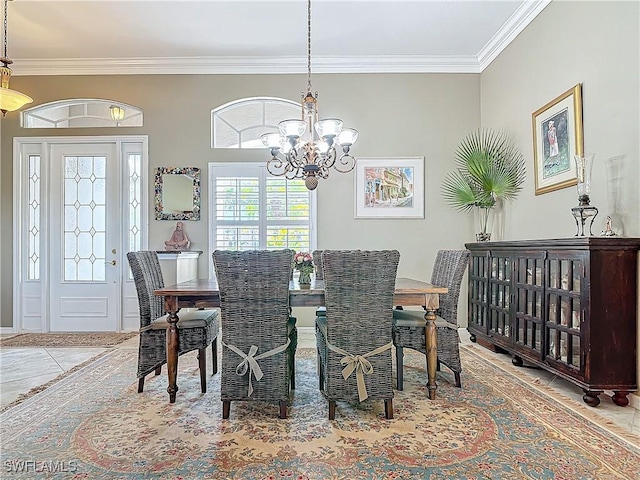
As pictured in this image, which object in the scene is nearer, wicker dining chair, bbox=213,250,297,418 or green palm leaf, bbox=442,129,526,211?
wicker dining chair, bbox=213,250,297,418

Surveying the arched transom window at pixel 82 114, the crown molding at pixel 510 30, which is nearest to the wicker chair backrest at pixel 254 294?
the crown molding at pixel 510 30

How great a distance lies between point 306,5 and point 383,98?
1.54m

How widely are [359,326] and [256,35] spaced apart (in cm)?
332

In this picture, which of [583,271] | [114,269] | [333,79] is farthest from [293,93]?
[583,271]

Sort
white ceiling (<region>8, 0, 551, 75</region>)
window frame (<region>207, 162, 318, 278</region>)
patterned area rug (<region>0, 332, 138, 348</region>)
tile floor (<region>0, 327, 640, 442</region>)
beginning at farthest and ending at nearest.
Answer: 1. window frame (<region>207, 162, 318, 278</region>)
2. patterned area rug (<region>0, 332, 138, 348</region>)
3. white ceiling (<region>8, 0, 551, 75</region>)
4. tile floor (<region>0, 327, 640, 442</region>)

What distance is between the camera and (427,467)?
1.90m

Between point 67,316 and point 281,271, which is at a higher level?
point 281,271

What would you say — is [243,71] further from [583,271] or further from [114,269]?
[583,271]

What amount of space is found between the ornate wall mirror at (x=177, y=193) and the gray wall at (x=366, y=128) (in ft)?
0.33

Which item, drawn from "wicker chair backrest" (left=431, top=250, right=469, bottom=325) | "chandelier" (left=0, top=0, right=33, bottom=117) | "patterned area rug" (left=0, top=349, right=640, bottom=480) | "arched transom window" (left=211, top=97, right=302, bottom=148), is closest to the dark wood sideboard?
"patterned area rug" (left=0, top=349, right=640, bottom=480)

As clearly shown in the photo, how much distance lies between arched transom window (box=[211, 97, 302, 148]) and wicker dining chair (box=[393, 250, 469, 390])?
2.81m

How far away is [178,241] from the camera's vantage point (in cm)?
486

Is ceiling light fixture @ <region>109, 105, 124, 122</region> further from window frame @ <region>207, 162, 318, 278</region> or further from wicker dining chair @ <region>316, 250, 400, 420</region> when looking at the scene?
wicker dining chair @ <region>316, 250, 400, 420</region>

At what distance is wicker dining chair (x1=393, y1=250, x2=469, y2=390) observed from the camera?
2.85 metres
